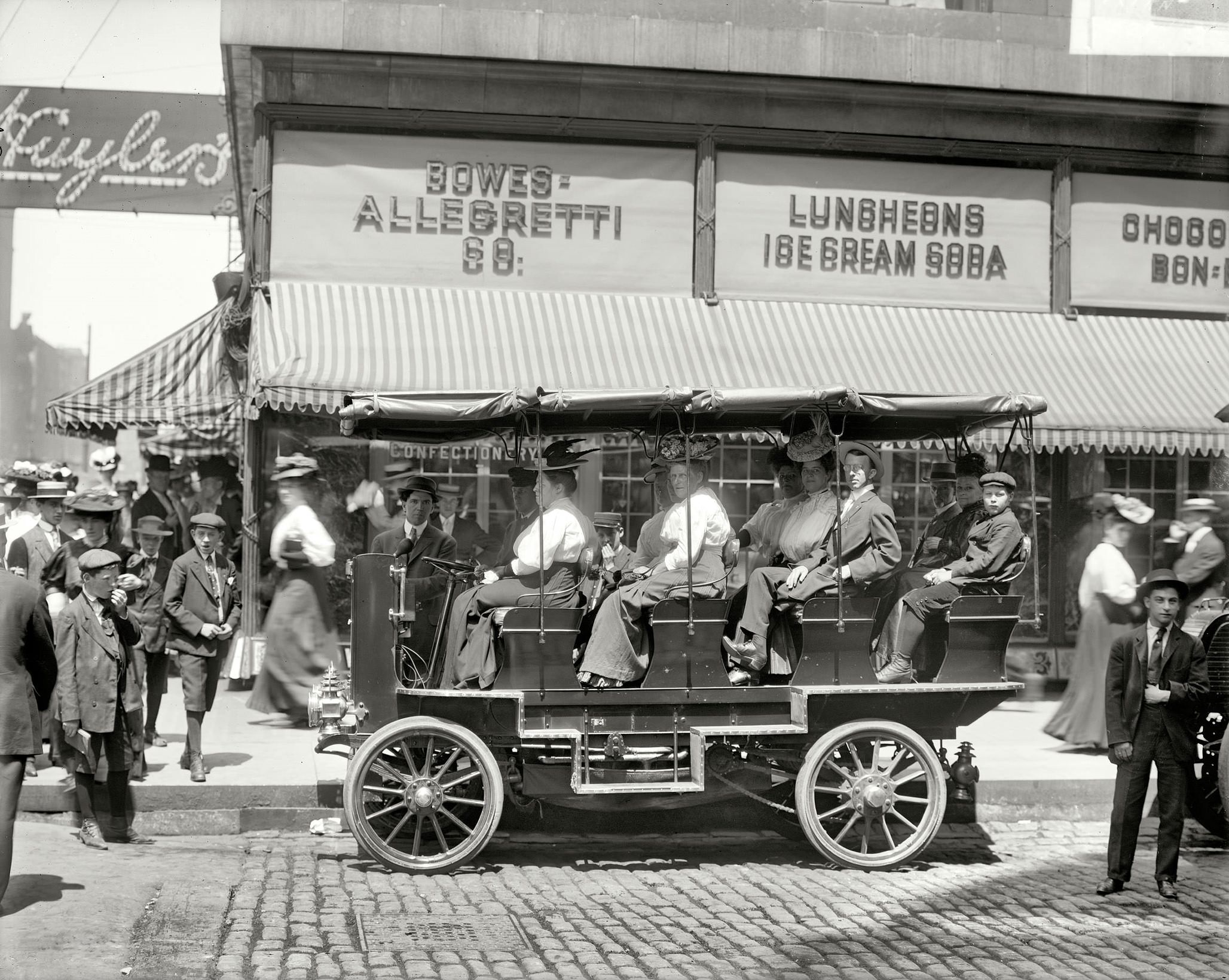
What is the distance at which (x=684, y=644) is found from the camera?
7.34 meters

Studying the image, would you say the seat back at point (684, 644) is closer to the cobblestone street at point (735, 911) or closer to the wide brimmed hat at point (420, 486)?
the cobblestone street at point (735, 911)

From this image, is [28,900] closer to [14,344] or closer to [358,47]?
[358,47]

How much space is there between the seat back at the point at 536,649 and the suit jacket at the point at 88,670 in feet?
7.01

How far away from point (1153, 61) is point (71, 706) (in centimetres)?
1108

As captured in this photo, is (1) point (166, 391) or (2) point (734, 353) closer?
(2) point (734, 353)

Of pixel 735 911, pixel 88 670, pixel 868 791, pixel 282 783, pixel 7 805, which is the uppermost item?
pixel 88 670

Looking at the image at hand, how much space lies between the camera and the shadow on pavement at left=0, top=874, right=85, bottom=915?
6125 millimetres

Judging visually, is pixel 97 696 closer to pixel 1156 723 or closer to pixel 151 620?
pixel 151 620

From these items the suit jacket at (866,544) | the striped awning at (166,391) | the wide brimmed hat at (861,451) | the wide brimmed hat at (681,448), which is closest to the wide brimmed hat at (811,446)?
the wide brimmed hat at (861,451)

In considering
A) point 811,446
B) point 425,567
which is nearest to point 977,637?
point 811,446

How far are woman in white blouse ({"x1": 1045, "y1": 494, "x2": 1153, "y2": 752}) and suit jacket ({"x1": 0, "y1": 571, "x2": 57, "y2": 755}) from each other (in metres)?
7.30

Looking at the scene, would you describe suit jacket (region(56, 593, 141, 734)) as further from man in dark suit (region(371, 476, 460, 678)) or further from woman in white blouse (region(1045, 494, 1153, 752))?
woman in white blouse (region(1045, 494, 1153, 752))

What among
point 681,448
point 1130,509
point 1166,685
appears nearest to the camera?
point 1166,685

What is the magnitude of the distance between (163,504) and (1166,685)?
377 inches
